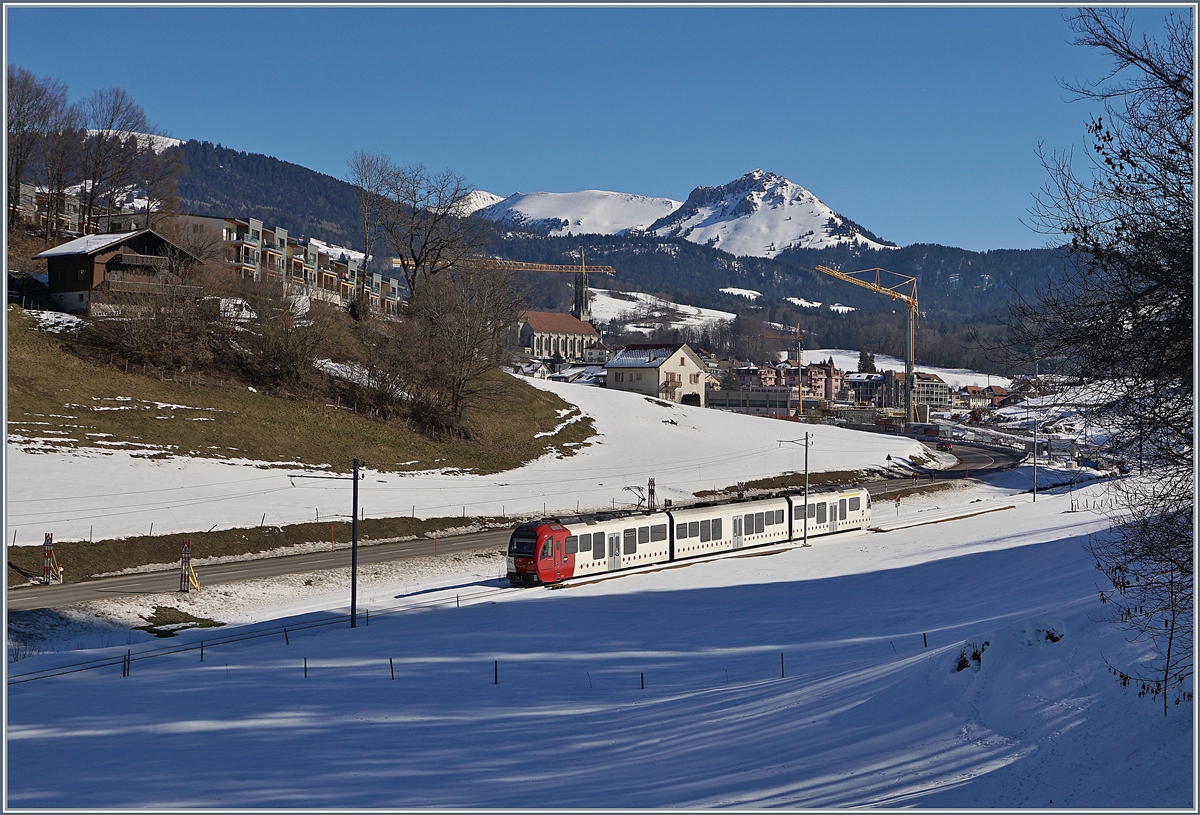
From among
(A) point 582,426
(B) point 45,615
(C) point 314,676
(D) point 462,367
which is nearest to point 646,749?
(C) point 314,676

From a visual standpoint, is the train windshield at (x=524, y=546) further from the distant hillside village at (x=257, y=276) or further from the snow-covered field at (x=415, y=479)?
the distant hillside village at (x=257, y=276)

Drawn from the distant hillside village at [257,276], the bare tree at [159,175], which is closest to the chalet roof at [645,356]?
the distant hillside village at [257,276]

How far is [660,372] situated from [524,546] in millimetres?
76716

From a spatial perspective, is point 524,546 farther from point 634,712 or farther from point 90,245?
point 90,245

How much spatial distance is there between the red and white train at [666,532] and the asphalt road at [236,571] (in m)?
9.50

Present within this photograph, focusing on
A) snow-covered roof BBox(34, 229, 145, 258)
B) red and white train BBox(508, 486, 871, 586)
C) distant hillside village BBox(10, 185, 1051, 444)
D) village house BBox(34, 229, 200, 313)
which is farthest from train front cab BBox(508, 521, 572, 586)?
snow-covered roof BBox(34, 229, 145, 258)

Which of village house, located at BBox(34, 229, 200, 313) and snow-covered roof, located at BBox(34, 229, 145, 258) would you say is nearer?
snow-covered roof, located at BBox(34, 229, 145, 258)

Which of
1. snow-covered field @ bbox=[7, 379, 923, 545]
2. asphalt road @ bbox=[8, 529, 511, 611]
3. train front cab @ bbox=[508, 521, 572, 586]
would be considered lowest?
asphalt road @ bbox=[8, 529, 511, 611]

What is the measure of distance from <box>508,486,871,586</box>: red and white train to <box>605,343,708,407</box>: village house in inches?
2330

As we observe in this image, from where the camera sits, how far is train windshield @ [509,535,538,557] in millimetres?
37500

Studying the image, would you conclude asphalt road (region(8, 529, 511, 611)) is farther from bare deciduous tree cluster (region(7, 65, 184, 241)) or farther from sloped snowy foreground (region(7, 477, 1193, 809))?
bare deciduous tree cluster (region(7, 65, 184, 241))

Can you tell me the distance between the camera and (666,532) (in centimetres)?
4300

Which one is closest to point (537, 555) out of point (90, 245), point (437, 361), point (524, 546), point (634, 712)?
point (524, 546)

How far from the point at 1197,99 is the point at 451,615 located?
27036 millimetres
